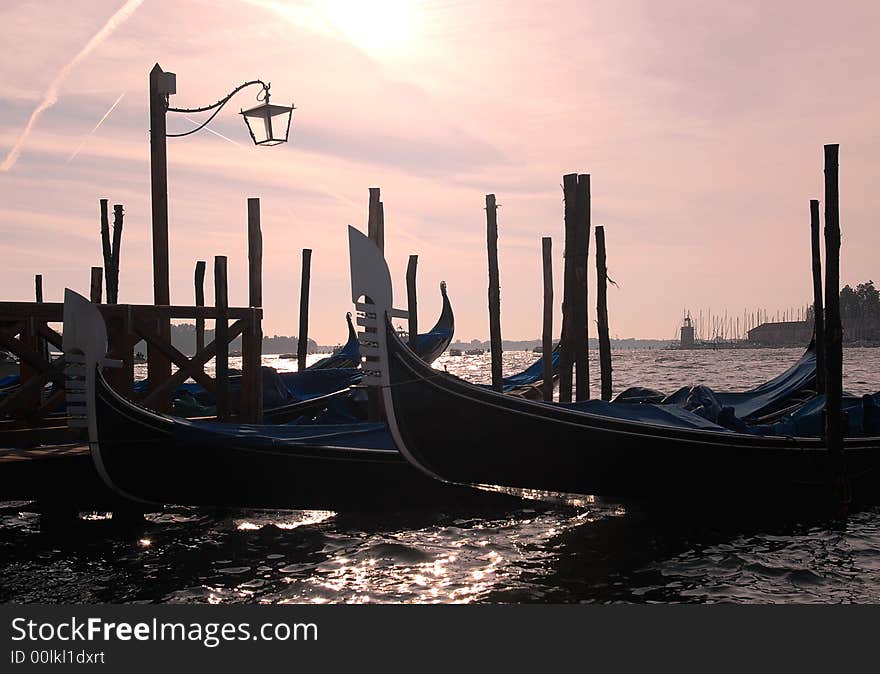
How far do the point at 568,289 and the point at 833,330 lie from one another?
4161 millimetres

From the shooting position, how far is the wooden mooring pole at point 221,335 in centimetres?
891

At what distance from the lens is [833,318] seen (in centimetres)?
781

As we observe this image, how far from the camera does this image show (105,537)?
735 centimetres

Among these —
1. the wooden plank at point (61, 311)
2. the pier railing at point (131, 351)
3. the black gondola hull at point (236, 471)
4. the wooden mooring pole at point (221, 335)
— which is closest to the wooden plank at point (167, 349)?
the pier railing at point (131, 351)

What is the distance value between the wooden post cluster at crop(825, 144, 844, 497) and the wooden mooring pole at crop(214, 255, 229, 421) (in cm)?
562

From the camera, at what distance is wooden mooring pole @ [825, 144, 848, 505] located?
7.62 m

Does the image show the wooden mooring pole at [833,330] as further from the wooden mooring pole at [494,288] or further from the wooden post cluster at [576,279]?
the wooden mooring pole at [494,288]

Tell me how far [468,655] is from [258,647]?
1.01 metres

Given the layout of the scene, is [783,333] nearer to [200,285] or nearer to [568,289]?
[568,289]

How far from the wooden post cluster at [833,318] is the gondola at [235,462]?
10.7 ft

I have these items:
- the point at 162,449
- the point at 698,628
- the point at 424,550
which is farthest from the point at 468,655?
the point at 162,449

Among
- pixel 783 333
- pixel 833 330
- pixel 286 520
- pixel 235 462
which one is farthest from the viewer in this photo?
pixel 783 333

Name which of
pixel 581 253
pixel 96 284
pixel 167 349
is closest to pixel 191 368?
pixel 167 349

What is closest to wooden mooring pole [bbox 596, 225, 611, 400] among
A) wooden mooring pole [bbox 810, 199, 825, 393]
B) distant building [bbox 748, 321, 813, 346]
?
wooden mooring pole [bbox 810, 199, 825, 393]
